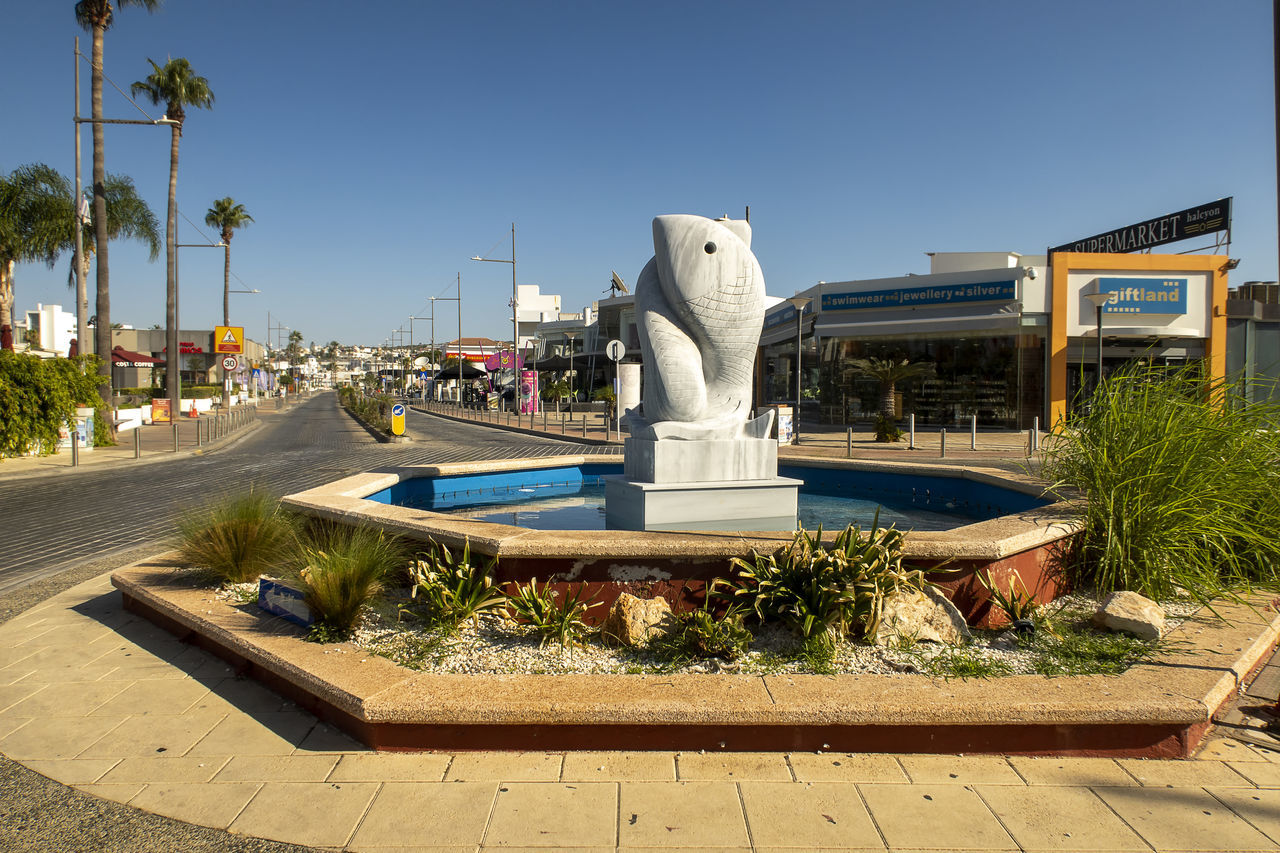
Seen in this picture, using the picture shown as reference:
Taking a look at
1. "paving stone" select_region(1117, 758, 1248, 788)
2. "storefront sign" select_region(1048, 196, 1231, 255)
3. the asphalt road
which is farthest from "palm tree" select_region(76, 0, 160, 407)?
"storefront sign" select_region(1048, 196, 1231, 255)

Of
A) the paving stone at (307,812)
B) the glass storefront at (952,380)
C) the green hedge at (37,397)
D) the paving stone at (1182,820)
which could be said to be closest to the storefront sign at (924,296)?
the glass storefront at (952,380)

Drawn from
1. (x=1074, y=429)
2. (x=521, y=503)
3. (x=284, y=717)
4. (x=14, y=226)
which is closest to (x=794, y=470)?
(x=521, y=503)

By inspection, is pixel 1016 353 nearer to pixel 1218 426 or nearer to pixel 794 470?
pixel 794 470

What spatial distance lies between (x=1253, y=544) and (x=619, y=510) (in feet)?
17.4

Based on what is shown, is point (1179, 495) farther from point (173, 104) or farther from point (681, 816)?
point (173, 104)

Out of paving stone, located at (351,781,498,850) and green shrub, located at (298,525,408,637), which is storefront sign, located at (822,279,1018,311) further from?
paving stone, located at (351,781,498,850)

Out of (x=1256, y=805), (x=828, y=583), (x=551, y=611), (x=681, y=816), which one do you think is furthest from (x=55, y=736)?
(x=1256, y=805)

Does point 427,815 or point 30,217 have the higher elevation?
point 30,217

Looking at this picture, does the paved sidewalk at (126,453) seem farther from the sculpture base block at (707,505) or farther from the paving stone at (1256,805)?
the paving stone at (1256,805)

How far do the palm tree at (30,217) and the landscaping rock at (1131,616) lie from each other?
143ft

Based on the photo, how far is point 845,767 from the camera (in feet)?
11.9

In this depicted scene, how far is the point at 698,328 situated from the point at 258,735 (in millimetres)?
5533

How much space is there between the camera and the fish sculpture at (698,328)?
7.96 m

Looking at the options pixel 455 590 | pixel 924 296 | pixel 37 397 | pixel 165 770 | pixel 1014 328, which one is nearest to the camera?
pixel 165 770
